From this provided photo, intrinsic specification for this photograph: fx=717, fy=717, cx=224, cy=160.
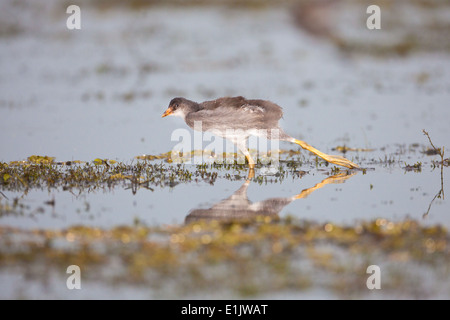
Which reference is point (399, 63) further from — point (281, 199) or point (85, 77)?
point (281, 199)

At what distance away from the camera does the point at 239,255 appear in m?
7.11

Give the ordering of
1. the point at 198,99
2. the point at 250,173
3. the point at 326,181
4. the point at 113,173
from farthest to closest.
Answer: the point at 198,99
the point at 250,173
the point at 113,173
the point at 326,181

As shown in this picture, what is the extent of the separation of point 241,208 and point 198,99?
8.81 meters

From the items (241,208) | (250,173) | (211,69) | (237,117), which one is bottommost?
(241,208)

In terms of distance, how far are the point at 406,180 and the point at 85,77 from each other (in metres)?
13.0

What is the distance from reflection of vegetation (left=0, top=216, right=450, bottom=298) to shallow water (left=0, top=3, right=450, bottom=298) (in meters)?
A: 0.43

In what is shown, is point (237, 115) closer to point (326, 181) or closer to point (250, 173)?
point (250, 173)

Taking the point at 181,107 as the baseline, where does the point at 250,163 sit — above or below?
below

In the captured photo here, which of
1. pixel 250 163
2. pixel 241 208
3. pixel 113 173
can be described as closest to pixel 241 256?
pixel 241 208

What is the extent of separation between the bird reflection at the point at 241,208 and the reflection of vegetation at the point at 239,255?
0.58m

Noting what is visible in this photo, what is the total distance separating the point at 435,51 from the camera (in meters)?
24.2

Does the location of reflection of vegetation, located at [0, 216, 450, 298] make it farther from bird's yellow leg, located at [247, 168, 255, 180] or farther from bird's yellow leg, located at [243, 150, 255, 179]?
bird's yellow leg, located at [243, 150, 255, 179]

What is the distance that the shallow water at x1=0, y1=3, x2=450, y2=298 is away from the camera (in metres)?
9.30
